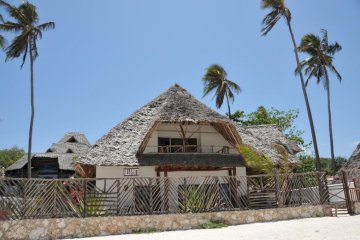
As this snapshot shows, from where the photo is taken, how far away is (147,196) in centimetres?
1082

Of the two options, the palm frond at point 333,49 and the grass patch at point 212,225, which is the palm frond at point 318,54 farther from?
the grass patch at point 212,225

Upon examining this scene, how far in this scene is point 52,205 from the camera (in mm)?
9508

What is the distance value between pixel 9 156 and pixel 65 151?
2312cm

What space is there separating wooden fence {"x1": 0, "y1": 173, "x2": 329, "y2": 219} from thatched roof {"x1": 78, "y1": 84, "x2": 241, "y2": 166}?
2.76 m

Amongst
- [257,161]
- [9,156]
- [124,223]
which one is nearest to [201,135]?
[257,161]

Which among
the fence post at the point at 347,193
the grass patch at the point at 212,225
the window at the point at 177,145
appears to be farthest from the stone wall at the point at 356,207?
the window at the point at 177,145

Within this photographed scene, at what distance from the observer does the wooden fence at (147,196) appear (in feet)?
30.5

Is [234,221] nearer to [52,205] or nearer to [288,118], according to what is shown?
[52,205]

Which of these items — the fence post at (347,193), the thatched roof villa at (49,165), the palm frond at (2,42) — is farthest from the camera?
the thatched roof villa at (49,165)

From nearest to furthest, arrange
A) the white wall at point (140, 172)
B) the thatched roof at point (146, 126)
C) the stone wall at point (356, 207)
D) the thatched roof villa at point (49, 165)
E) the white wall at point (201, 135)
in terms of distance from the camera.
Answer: the stone wall at point (356, 207)
the thatched roof at point (146, 126)
the white wall at point (140, 172)
the white wall at point (201, 135)
the thatched roof villa at point (49, 165)

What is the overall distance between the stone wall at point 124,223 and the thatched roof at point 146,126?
4425 mm

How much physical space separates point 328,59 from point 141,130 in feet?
53.4

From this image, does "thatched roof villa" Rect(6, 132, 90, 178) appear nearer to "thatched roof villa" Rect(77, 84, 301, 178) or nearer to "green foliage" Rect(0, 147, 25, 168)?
"thatched roof villa" Rect(77, 84, 301, 178)

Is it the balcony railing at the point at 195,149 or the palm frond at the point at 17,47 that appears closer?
the balcony railing at the point at 195,149
